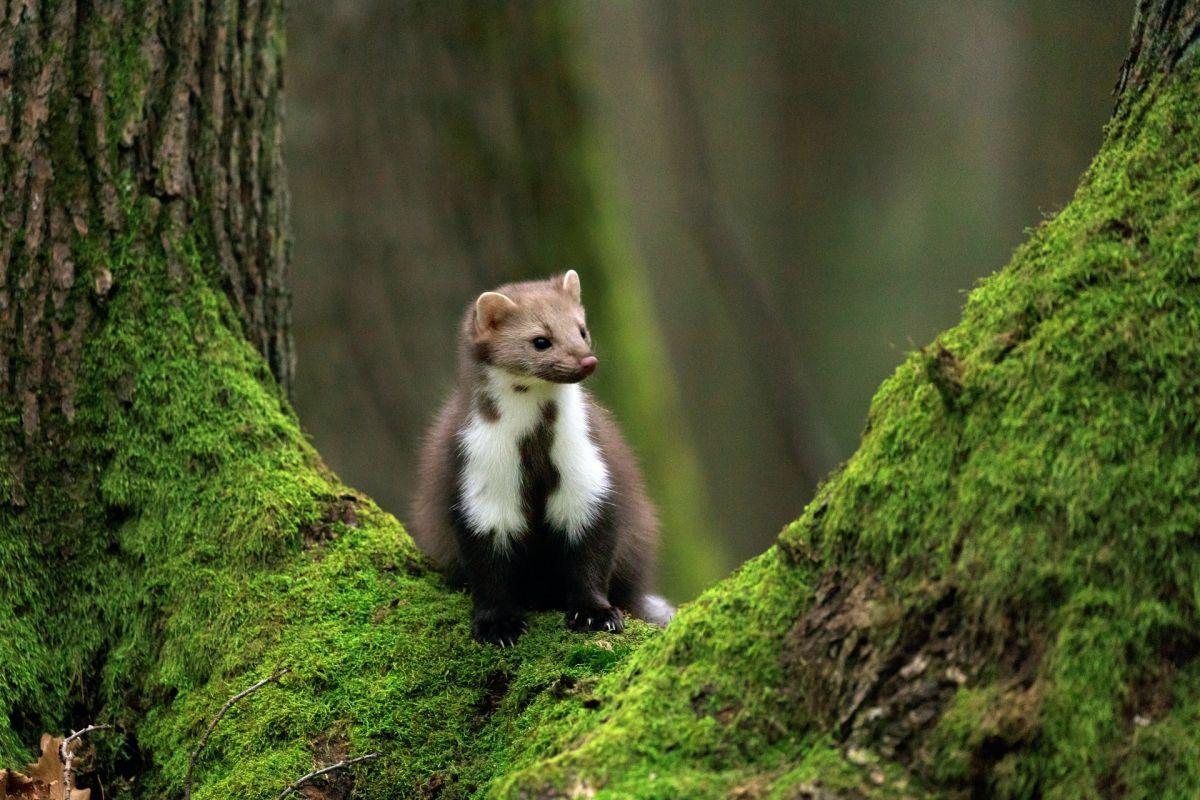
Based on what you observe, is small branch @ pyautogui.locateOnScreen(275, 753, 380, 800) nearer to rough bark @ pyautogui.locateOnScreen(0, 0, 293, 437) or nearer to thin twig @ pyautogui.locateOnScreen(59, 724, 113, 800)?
thin twig @ pyautogui.locateOnScreen(59, 724, 113, 800)

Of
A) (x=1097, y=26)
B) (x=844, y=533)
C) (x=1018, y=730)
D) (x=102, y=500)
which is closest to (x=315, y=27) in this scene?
(x=102, y=500)

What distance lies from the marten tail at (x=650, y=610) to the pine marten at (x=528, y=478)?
53cm

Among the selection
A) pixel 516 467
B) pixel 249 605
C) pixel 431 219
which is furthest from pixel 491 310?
pixel 431 219

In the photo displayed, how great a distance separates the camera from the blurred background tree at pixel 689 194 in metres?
11.7

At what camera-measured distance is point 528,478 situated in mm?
5266

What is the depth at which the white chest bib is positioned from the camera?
5.21 m

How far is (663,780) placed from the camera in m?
3.21

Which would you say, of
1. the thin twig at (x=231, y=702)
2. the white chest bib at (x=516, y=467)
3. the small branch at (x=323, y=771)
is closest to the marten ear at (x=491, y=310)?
the white chest bib at (x=516, y=467)

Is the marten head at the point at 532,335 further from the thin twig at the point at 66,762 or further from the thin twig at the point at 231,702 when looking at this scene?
the thin twig at the point at 66,762

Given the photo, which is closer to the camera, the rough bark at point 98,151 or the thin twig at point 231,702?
the thin twig at point 231,702

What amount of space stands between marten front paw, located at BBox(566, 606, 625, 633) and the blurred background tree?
21.2 feet

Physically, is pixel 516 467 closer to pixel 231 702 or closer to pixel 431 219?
pixel 231 702

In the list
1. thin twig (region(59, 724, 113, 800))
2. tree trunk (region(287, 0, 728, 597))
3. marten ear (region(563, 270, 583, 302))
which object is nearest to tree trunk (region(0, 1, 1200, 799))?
thin twig (region(59, 724, 113, 800))

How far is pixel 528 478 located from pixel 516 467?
0.23 ft
